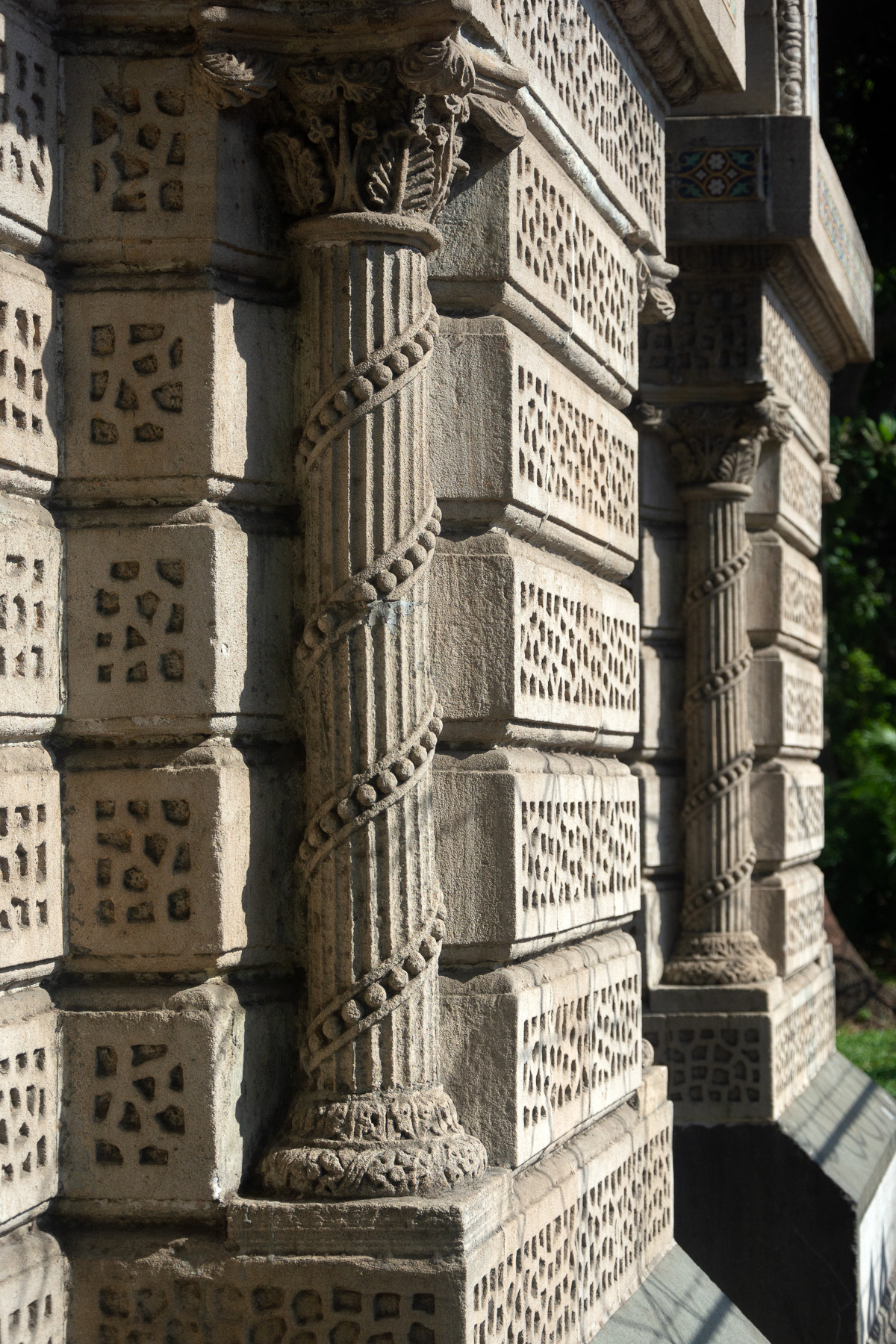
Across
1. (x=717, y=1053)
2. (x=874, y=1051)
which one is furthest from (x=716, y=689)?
(x=874, y=1051)

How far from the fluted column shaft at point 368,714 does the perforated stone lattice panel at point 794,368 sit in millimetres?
3878

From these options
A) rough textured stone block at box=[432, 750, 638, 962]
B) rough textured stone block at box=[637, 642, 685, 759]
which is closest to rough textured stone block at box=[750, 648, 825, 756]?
rough textured stone block at box=[637, 642, 685, 759]

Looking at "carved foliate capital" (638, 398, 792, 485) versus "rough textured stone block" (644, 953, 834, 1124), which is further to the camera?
"carved foliate capital" (638, 398, 792, 485)

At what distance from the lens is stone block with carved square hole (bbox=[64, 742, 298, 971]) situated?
3.29 m

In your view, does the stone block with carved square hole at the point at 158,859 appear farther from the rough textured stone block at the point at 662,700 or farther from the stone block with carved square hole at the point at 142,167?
the rough textured stone block at the point at 662,700

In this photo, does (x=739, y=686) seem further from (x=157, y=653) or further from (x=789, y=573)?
(x=157, y=653)

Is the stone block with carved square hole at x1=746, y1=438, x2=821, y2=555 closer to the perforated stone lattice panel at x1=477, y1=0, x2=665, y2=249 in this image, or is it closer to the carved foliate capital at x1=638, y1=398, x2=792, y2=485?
the carved foliate capital at x1=638, y1=398, x2=792, y2=485

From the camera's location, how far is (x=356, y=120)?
339cm

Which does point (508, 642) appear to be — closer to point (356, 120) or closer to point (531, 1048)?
point (531, 1048)

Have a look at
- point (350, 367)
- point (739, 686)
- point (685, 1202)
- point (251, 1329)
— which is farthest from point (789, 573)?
point (251, 1329)

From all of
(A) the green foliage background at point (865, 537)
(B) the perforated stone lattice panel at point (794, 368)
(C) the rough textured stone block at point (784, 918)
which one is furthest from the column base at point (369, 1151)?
(A) the green foliage background at point (865, 537)

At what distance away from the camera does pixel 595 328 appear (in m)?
4.62

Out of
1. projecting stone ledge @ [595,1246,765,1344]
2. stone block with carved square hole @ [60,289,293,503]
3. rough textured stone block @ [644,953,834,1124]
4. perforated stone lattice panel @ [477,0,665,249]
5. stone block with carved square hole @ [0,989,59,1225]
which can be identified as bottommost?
projecting stone ledge @ [595,1246,765,1344]

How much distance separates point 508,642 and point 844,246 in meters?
4.66
